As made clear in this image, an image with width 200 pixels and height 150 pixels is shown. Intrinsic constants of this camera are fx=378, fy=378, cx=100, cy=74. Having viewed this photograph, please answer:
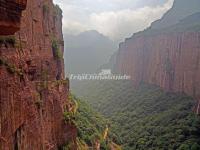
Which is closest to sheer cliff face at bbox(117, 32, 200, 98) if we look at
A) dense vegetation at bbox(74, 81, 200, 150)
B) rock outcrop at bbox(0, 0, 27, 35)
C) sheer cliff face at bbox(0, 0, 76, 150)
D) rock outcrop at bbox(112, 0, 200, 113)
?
rock outcrop at bbox(112, 0, 200, 113)

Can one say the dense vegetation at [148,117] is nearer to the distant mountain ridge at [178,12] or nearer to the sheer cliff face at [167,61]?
the sheer cliff face at [167,61]

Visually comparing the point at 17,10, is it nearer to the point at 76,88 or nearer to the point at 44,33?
the point at 44,33

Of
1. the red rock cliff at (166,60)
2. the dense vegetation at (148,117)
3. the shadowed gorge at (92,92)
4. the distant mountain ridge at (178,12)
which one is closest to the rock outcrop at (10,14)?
the shadowed gorge at (92,92)

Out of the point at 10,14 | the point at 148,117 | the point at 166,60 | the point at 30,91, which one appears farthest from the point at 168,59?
the point at 10,14

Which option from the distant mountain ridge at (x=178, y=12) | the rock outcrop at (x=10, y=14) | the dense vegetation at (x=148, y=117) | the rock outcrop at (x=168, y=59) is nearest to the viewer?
the rock outcrop at (x=10, y=14)

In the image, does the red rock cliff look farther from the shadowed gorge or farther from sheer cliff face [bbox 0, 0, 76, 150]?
sheer cliff face [bbox 0, 0, 76, 150]
